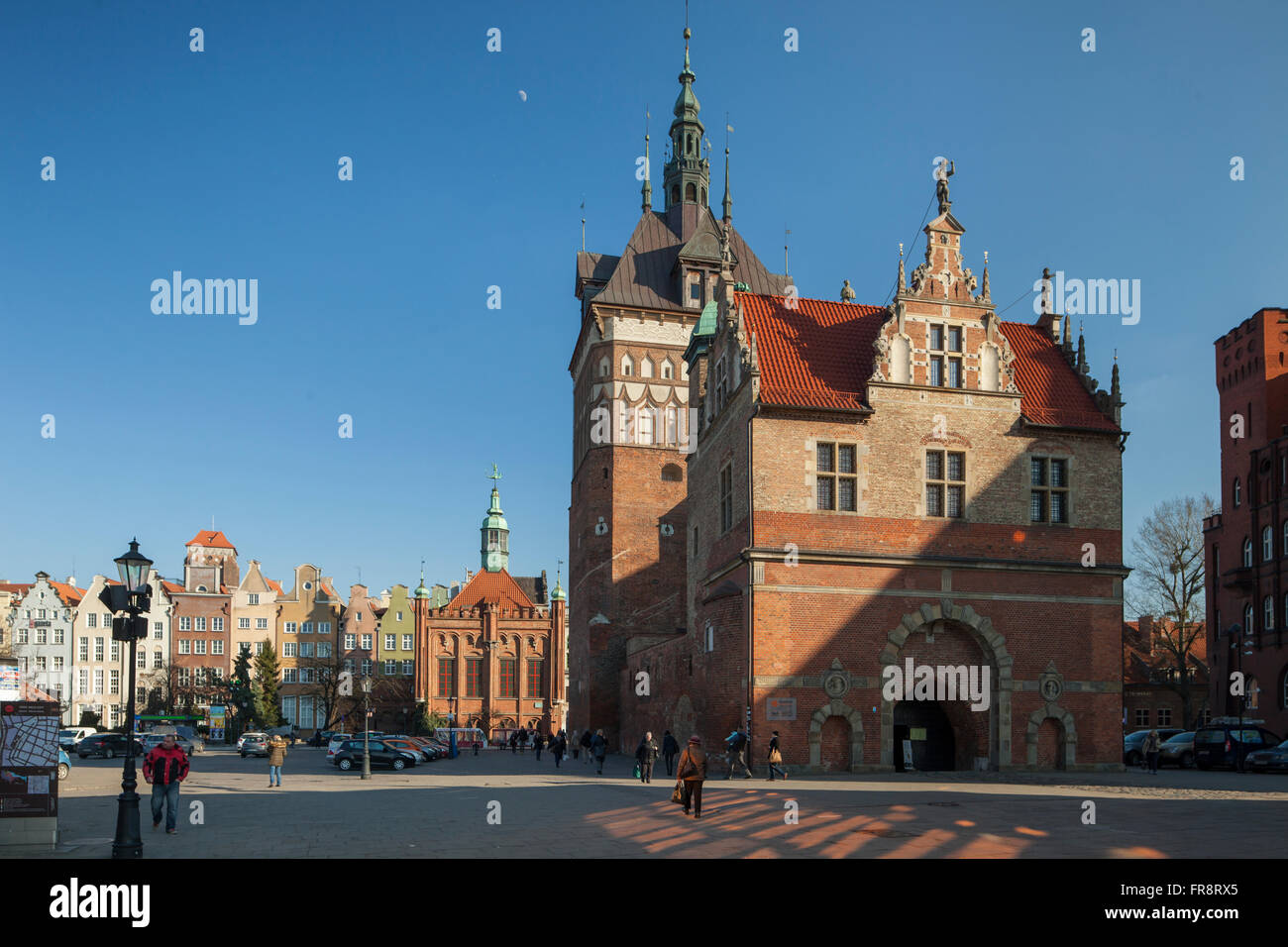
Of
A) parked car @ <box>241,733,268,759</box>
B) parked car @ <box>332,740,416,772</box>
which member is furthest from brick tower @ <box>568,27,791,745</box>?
parked car @ <box>241,733,268,759</box>

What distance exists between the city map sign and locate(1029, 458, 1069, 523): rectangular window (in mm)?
26980

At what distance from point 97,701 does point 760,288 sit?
2607 inches

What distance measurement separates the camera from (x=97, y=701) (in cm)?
9238

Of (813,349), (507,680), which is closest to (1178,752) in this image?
(813,349)

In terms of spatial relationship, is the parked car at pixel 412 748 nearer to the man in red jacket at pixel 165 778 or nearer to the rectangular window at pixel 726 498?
the rectangular window at pixel 726 498

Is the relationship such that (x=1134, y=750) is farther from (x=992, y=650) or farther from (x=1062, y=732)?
(x=992, y=650)

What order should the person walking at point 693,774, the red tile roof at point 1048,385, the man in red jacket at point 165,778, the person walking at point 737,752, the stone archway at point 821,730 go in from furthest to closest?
the red tile roof at point 1048,385
the stone archway at point 821,730
the person walking at point 737,752
the person walking at point 693,774
the man in red jacket at point 165,778

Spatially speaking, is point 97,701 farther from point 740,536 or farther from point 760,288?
point 740,536

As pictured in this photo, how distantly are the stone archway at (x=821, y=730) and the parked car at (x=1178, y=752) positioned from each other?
17661mm

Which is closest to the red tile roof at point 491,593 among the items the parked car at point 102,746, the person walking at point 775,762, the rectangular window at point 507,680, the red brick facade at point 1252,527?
the rectangular window at point 507,680

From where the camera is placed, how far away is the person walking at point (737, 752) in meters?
30.2

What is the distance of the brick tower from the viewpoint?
190 feet

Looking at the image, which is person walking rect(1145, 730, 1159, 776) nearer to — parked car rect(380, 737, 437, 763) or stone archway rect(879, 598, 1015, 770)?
stone archway rect(879, 598, 1015, 770)

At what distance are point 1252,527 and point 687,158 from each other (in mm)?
38058
